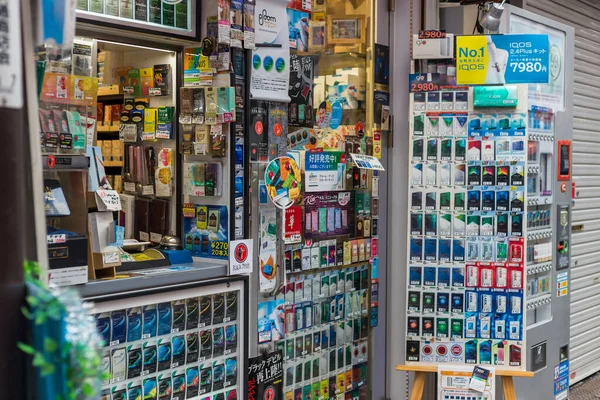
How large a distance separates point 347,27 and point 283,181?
1.50 metres

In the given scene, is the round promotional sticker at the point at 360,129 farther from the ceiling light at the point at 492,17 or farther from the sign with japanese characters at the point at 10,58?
the sign with japanese characters at the point at 10,58

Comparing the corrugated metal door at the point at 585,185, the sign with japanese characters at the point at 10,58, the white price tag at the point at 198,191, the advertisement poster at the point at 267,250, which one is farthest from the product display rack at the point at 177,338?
the corrugated metal door at the point at 585,185

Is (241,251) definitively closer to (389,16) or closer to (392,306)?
(392,306)

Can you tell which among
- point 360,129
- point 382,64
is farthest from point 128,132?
point 382,64

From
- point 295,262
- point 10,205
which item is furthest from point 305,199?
point 10,205

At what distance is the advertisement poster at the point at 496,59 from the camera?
18.0 feet

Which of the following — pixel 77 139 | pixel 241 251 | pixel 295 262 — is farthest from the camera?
pixel 295 262

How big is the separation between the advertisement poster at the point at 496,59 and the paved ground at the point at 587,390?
3524 mm

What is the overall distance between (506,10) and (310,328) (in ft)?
9.06

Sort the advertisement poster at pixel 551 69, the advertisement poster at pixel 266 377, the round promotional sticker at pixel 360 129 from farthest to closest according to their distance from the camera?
the advertisement poster at pixel 551 69, the round promotional sticker at pixel 360 129, the advertisement poster at pixel 266 377

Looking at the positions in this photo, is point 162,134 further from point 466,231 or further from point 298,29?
point 466,231

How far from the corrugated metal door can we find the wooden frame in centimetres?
279

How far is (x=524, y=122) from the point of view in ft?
17.7

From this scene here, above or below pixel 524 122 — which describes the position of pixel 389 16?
above
